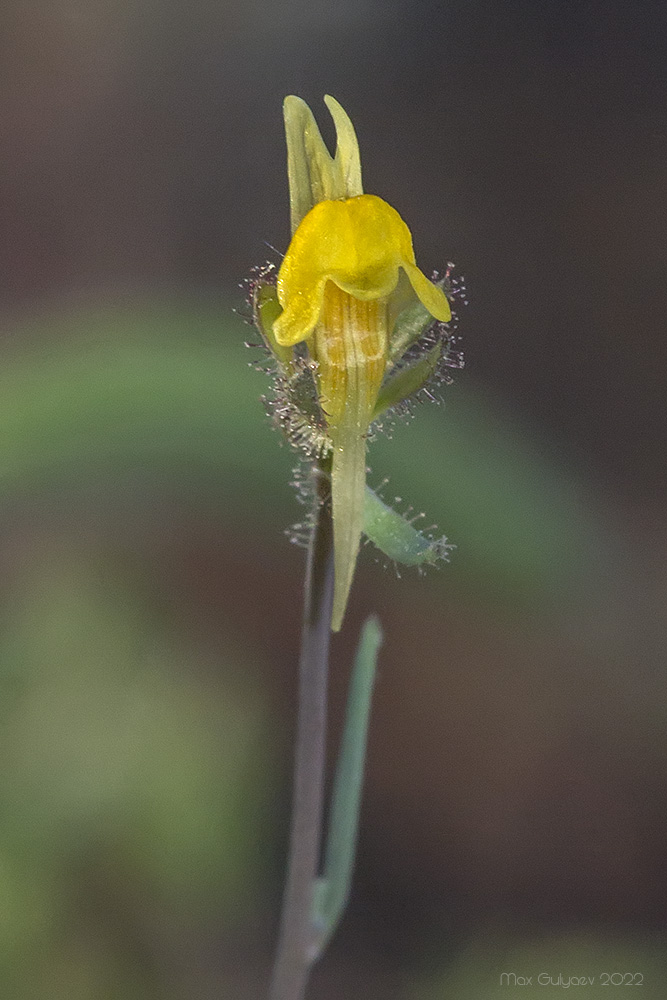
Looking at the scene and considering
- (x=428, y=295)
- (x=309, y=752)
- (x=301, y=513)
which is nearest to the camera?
(x=428, y=295)

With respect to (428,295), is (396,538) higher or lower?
lower

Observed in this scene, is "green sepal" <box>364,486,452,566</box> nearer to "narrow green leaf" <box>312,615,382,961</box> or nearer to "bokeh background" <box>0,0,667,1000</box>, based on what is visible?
"narrow green leaf" <box>312,615,382,961</box>

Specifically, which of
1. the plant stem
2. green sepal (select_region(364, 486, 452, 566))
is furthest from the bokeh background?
green sepal (select_region(364, 486, 452, 566))

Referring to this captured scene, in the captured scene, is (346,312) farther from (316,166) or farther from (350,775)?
(350,775)

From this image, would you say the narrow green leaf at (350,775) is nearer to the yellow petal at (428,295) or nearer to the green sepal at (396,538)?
the green sepal at (396,538)

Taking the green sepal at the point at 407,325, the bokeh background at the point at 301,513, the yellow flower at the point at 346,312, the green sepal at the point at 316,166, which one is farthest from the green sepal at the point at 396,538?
the bokeh background at the point at 301,513

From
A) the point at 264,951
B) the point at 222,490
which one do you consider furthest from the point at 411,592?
the point at 264,951

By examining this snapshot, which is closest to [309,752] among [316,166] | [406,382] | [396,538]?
[396,538]
